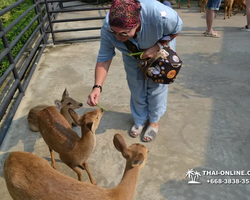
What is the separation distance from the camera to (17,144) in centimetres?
287

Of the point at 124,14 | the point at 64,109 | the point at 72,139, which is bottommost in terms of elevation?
the point at 64,109

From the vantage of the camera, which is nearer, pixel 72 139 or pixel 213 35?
pixel 72 139

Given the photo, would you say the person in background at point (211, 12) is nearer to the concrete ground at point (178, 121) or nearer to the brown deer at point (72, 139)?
the concrete ground at point (178, 121)

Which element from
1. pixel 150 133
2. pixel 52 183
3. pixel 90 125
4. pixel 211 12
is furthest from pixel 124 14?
pixel 211 12

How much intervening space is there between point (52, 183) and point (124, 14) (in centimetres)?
134

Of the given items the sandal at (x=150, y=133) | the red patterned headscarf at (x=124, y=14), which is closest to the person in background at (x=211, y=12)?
the sandal at (x=150, y=133)

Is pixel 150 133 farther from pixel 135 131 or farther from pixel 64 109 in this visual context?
pixel 64 109

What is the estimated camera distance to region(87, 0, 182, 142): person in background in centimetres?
184

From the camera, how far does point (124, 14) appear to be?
1.79 m

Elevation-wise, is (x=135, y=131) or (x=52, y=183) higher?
(x=52, y=183)

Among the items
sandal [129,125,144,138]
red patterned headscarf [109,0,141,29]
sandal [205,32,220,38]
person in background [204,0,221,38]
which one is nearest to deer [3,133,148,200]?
red patterned headscarf [109,0,141,29]

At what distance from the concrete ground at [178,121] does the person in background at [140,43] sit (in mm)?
326

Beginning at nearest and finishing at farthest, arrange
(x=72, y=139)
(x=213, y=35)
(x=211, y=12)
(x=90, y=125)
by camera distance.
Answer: (x=90, y=125) < (x=72, y=139) < (x=211, y=12) < (x=213, y=35)

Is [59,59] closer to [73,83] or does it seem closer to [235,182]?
[73,83]
